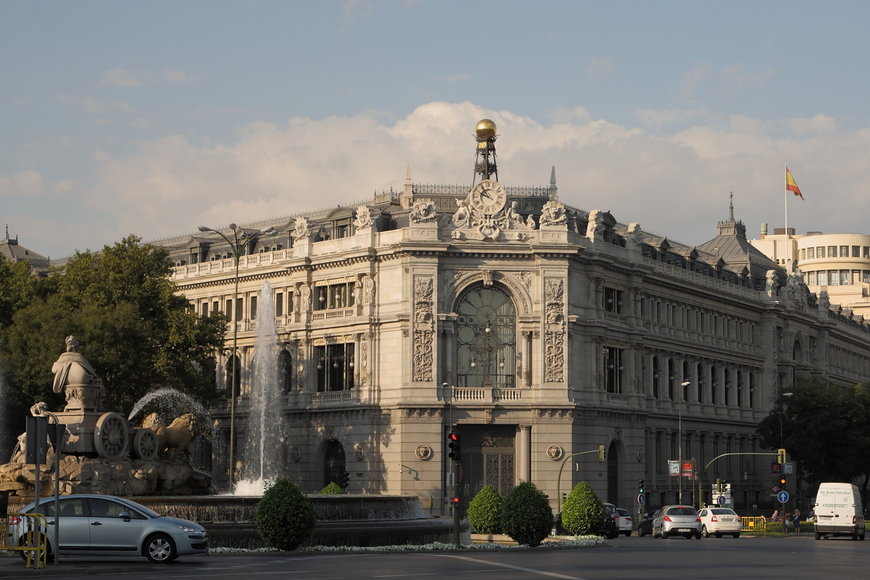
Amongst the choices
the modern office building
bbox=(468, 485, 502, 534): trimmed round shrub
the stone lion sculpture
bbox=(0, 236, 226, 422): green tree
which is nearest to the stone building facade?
bbox=(0, 236, 226, 422): green tree

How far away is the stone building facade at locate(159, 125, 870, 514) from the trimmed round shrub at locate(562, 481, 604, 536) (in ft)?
86.3

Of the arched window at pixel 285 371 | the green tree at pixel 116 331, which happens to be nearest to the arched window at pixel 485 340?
the arched window at pixel 285 371

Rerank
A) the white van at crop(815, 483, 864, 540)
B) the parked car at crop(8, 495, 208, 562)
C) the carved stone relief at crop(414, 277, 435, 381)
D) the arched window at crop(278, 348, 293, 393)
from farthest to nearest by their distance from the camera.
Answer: the arched window at crop(278, 348, 293, 393)
the carved stone relief at crop(414, 277, 435, 381)
the white van at crop(815, 483, 864, 540)
the parked car at crop(8, 495, 208, 562)

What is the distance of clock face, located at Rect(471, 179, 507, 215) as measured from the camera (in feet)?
244

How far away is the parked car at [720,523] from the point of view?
58.4 meters

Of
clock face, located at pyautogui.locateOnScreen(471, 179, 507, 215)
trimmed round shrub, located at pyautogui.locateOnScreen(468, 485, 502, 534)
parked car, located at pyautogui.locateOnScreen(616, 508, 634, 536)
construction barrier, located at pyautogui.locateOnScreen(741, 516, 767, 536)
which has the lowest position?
construction barrier, located at pyautogui.locateOnScreen(741, 516, 767, 536)

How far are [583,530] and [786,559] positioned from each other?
1147cm

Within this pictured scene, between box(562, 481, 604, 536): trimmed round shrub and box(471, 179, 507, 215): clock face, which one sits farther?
box(471, 179, 507, 215): clock face

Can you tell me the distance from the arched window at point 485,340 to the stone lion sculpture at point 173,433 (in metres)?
34.6

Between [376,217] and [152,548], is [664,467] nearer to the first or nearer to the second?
[376,217]

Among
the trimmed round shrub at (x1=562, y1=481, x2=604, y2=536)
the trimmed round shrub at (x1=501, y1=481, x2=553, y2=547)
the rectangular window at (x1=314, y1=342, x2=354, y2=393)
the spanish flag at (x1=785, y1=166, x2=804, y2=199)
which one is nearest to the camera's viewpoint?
the trimmed round shrub at (x1=501, y1=481, x2=553, y2=547)

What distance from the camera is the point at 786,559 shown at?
1371 inches

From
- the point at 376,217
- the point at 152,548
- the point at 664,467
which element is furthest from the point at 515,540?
the point at 664,467

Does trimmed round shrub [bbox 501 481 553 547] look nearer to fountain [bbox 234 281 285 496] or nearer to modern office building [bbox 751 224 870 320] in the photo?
fountain [bbox 234 281 285 496]
